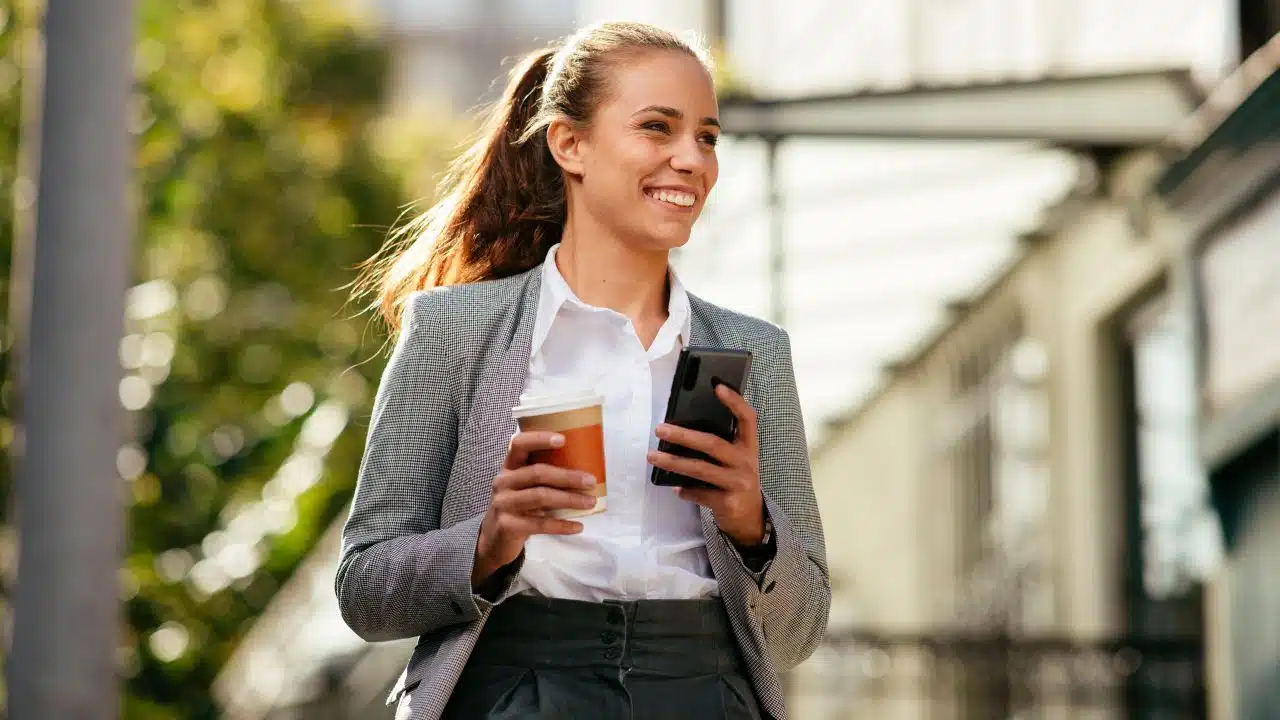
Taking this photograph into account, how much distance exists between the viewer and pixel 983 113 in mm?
9492

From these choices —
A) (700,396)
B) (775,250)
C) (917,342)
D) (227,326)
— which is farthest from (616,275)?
(227,326)

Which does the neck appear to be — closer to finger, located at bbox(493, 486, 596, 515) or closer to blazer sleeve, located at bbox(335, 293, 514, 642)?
blazer sleeve, located at bbox(335, 293, 514, 642)

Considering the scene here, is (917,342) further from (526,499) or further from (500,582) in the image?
(526,499)

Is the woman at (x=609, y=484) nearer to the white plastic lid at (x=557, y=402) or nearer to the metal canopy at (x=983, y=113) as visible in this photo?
the white plastic lid at (x=557, y=402)

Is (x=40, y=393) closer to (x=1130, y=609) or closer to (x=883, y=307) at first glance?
(x=1130, y=609)

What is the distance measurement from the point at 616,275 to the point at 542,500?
623mm

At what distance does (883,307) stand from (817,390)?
6.36 feet

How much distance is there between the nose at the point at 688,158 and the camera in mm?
2969

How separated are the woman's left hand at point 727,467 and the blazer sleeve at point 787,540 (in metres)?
0.09

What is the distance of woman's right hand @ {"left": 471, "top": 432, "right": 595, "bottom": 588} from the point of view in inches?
101

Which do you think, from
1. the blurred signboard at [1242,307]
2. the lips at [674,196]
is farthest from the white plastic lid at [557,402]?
the blurred signboard at [1242,307]

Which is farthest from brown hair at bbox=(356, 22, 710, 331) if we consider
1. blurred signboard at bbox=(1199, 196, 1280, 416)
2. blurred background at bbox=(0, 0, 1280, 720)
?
blurred signboard at bbox=(1199, 196, 1280, 416)

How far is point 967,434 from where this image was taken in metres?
15.8

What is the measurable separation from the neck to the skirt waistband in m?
0.50
